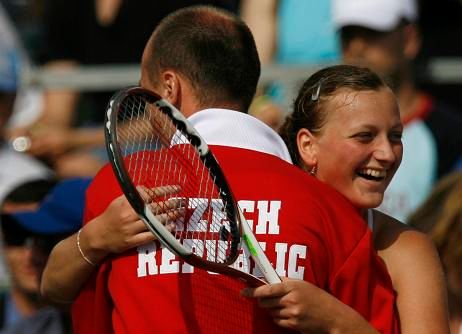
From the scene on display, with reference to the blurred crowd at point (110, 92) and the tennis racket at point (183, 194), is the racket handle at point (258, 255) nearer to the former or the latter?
the tennis racket at point (183, 194)

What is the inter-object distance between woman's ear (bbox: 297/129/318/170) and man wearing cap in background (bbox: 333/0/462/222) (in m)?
2.36

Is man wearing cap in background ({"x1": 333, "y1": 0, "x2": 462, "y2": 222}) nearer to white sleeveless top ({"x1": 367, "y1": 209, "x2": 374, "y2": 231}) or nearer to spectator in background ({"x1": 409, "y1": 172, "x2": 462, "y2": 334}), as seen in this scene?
spectator in background ({"x1": 409, "y1": 172, "x2": 462, "y2": 334})

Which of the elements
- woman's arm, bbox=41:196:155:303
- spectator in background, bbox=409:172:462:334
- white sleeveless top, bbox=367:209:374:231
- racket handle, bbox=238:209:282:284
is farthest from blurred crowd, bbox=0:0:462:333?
racket handle, bbox=238:209:282:284

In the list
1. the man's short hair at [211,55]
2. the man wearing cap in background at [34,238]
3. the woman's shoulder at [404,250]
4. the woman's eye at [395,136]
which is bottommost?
the man wearing cap in background at [34,238]

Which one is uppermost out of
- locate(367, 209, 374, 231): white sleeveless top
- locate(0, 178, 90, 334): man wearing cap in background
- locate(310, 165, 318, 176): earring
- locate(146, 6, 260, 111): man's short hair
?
locate(146, 6, 260, 111): man's short hair

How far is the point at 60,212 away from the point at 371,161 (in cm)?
183

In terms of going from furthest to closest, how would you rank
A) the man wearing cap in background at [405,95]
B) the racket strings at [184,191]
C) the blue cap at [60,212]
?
the man wearing cap in background at [405,95] < the blue cap at [60,212] < the racket strings at [184,191]

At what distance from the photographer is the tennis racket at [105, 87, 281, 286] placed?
326 centimetres

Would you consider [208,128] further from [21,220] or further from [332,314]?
[21,220]

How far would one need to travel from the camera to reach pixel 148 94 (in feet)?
11.2

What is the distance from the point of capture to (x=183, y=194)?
11.4 feet

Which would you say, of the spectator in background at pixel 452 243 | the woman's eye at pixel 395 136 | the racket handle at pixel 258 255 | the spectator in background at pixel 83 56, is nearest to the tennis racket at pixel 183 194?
the racket handle at pixel 258 255

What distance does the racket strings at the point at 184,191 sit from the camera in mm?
3426

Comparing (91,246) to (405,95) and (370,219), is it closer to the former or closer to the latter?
(370,219)
